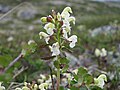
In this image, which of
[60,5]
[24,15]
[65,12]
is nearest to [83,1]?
[60,5]

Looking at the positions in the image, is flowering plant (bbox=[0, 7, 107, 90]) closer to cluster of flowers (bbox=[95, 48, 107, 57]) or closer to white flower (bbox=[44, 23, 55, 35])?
white flower (bbox=[44, 23, 55, 35])

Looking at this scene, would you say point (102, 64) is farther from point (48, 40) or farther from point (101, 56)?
point (48, 40)

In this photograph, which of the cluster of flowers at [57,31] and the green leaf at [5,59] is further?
the green leaf at [5,59]

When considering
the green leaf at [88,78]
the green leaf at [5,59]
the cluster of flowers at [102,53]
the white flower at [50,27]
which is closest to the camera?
the white flower at [50,27]

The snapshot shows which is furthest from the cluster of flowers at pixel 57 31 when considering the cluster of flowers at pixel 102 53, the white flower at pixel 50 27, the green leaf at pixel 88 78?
the cluster of flowers at pixel 102 53

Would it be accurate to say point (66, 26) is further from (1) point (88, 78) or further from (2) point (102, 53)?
(2) point (102, 53)

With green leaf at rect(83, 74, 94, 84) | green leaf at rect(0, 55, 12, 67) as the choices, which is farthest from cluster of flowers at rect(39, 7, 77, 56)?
green leaf at rect(0, 55, 12, 67)

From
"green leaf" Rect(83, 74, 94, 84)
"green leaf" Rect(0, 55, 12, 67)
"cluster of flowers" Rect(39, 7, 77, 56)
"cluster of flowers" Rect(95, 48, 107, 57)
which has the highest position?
"cluster of flowers" Rect(39, 7, 77, 56)

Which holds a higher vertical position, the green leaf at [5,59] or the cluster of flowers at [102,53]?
the green leaf at [5,59]

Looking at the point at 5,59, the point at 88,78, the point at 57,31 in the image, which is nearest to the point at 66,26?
the point at 57,31

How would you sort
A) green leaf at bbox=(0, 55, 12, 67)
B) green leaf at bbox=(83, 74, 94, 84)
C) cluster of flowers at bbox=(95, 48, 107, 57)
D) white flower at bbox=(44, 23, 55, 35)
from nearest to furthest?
white flower at bbox=(44, 23, 55, 35) → green leaf at bbox=(83, 74, 94, 84) → green leaf at bbox=(0, 55, 12, 67) → cluster of flowers at bbox=(95, 48, 107, 57)

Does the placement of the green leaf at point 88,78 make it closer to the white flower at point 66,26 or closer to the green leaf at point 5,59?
the white flower at point 66,26
